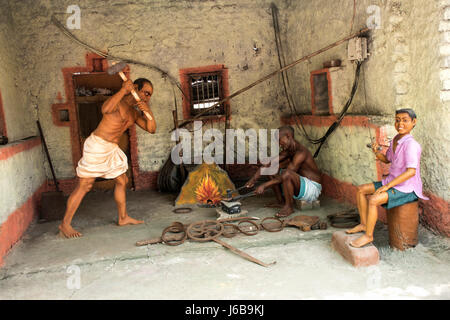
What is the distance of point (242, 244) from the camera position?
15.4ft

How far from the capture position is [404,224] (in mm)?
4145

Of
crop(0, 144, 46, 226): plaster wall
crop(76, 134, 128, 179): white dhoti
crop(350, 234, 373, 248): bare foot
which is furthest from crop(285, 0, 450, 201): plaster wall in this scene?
crop(0, 144, 46, 226): plaster wall

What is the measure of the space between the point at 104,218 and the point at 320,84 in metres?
4.05

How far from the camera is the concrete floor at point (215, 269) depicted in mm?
3572

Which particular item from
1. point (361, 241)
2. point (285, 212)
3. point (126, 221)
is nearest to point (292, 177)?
point (285, 212)

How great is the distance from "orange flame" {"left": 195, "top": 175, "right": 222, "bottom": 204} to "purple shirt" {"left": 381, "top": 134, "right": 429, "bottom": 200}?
3.10m

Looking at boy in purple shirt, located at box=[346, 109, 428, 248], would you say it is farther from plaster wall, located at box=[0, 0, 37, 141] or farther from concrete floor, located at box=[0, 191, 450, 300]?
plaster wall, located at box=[0, 0, 37, 141]

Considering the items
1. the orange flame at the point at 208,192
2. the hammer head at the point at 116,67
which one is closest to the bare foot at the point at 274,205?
the orange flame at the point at 208,192

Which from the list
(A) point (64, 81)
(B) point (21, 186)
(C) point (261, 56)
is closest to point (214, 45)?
(C) point (261, 56)

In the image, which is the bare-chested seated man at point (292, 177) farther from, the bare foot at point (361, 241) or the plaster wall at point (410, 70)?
the bare foot at point (361, 241)

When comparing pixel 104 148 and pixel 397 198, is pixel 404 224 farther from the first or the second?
pixel 104 148

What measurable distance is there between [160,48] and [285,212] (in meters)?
4.11

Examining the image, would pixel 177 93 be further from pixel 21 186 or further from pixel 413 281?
pixel 413 281

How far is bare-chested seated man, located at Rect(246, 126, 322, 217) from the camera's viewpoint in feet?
18.6
